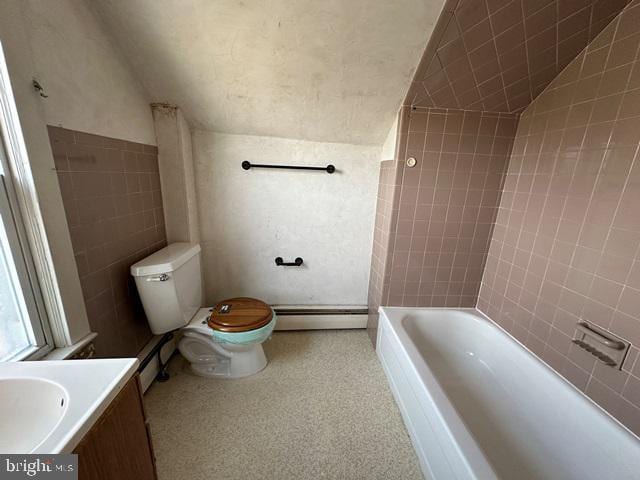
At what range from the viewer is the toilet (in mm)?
1356

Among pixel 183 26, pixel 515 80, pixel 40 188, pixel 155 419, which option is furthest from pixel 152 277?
pixel 515 80

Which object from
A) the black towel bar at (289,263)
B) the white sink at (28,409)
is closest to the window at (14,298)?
the white sink at (28,409)

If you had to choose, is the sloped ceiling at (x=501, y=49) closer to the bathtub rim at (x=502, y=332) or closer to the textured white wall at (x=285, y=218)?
the textured white wall at (x=285, y=218)

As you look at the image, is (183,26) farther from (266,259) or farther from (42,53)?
(266,259)

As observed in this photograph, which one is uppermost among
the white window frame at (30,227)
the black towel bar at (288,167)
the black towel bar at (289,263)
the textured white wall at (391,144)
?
the textured white wall at (391,144)

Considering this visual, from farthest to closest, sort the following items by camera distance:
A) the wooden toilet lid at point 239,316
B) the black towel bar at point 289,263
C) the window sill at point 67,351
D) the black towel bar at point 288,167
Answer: the black towel bar at point 289,263
the black towel bar at point 288,167
the wooden toilet lid at point 239,316
the window sill at point 67,351

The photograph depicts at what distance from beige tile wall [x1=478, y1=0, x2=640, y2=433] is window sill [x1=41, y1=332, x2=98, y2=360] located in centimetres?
212

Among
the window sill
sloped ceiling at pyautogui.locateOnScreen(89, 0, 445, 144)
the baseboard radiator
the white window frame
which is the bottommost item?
the baseboard radiator

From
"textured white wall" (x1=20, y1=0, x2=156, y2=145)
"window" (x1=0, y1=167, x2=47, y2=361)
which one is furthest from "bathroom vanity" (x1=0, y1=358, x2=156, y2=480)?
"textured white wall" (x1=20, y1=0, x2=156, y2=145)

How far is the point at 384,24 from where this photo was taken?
113 cm

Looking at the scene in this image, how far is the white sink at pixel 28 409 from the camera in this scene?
0.68 m

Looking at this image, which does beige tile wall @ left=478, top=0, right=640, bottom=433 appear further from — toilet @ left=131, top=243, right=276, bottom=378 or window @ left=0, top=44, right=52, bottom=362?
window @ left=0, top=44, right=52, bottom=362

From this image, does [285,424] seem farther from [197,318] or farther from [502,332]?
[502,332]
